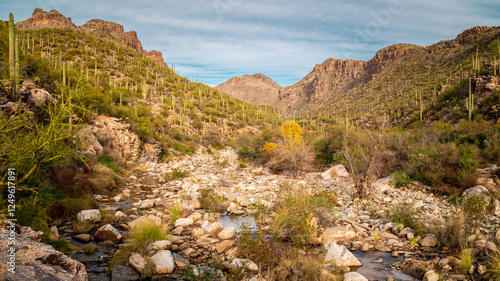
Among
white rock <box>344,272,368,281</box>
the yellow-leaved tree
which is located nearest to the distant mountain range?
the yellow-leaved tree

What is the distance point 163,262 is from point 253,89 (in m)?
142

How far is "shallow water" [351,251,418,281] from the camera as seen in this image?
387 cm

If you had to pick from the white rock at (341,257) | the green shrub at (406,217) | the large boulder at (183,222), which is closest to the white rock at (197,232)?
the large boulder at (183,222)

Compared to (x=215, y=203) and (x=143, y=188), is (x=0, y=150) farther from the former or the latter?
(x=143, y=188)

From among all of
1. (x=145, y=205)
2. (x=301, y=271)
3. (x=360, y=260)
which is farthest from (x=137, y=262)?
(x=360, y=260)

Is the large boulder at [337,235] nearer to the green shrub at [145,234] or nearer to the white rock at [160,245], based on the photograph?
the white rock at [160,245]

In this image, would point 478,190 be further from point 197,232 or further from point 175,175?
point 175,175

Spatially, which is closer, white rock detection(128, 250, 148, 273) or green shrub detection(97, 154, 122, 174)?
white rock detection(128, 250, 148, 273)

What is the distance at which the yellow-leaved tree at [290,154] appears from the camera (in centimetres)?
1401

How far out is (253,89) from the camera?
14175 cm

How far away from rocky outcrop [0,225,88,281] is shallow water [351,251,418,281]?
4241mm

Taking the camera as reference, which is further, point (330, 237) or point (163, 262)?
point (330, 237)

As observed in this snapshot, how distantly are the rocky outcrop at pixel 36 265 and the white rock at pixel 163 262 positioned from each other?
4.69ft

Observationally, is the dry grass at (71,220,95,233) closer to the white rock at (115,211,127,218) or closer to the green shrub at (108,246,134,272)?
the white rock at (115,211,127,218)
